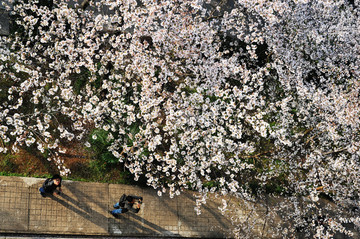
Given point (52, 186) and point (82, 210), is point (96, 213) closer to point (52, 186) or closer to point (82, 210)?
point (82, 210)

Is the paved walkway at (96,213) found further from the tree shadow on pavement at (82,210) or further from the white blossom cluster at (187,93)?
the white blossom cluster at (187,93)

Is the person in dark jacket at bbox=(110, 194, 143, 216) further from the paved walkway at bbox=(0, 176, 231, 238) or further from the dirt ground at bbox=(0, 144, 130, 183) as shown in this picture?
the dirt ground at bbox=(0, 144, 130, 183)

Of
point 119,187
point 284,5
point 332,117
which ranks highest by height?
point 284,5

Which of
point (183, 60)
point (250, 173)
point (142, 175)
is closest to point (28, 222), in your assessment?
point (142, 175)

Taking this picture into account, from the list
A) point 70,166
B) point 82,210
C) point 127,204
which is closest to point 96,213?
point 82,210

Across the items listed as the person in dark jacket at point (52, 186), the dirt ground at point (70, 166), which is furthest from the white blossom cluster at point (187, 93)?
the person in dark jacket at point (52, 186)

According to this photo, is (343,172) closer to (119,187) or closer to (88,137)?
(119,187)
